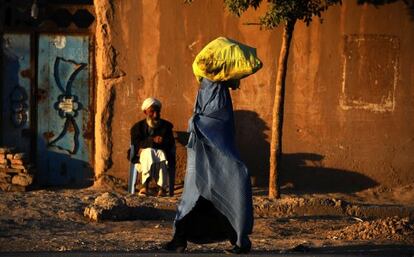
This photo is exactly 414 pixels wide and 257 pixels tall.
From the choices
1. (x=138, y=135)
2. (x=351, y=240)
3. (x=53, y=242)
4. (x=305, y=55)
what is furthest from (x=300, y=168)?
(x=53, y=242)

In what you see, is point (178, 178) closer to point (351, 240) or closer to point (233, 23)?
point (233, 23)

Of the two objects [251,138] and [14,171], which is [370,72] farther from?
[14,171]

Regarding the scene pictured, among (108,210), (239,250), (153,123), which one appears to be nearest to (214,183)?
(239,250)

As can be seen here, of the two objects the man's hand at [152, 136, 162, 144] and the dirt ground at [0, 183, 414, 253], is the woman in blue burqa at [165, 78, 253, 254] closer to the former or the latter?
the dirt ground at [0, 183, 414, 253]

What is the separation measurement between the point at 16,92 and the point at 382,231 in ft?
17.8

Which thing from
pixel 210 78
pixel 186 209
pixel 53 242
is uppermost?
pixel 210 78

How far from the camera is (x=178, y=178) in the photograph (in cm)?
1134

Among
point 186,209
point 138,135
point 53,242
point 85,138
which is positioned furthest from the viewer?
point 85,138

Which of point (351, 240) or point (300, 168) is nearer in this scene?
point (351, 240)

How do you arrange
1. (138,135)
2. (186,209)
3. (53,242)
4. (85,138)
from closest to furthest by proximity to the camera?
(186,209) → (53,242) → (138,135) → (85,138)

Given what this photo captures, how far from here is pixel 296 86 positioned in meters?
11.3

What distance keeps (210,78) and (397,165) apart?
519 cm

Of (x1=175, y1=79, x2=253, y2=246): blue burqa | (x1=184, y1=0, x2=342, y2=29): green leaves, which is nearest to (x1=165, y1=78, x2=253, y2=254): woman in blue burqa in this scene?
(x1=175, y1=79, x2=253, y2=246): blue burqa

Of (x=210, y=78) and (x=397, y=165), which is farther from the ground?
(x=210, y=78)
